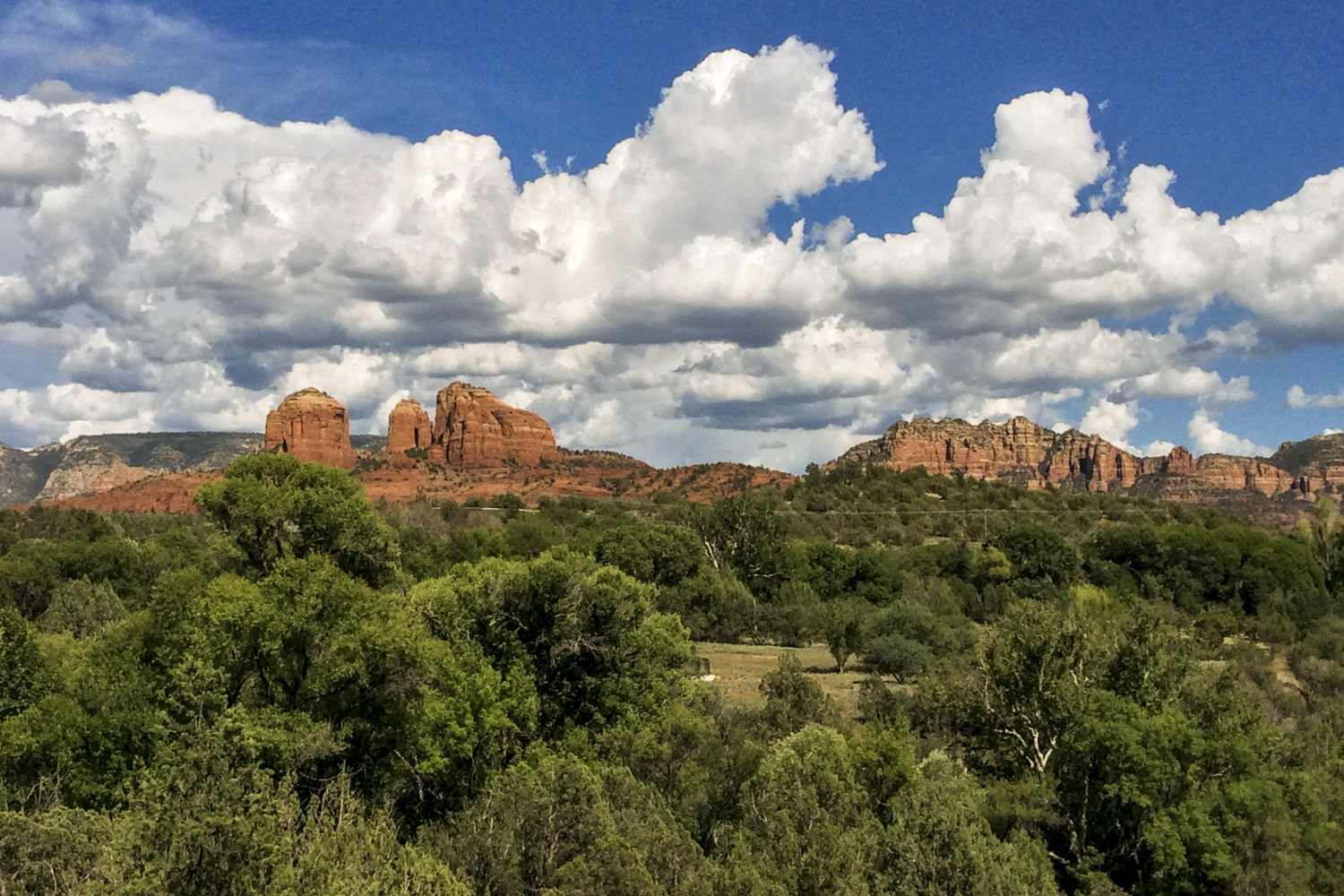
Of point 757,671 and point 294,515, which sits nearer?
point 294,515

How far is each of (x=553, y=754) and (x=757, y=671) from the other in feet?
102

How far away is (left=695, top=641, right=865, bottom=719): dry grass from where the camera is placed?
152 ft

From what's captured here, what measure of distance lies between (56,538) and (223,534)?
81.2 m

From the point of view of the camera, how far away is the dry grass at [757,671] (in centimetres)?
4648

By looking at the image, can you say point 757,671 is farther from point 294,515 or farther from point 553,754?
point 553,754

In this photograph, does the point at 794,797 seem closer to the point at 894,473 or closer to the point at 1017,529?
the point at 1017,529

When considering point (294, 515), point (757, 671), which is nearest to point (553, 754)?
point (294, 515)

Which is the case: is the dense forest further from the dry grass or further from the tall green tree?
the dry grass

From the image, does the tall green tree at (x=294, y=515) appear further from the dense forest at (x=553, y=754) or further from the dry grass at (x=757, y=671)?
the dry grass at (x=757, y=671)

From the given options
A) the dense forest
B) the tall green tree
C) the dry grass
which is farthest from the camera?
the dry grass

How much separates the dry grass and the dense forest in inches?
248

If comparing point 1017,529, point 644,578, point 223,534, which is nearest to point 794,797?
point 223,534

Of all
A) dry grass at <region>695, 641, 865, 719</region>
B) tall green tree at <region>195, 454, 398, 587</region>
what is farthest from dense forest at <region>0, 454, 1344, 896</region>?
dry grass at <region>695, 641, 865, 719</region>

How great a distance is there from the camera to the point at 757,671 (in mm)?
55938
